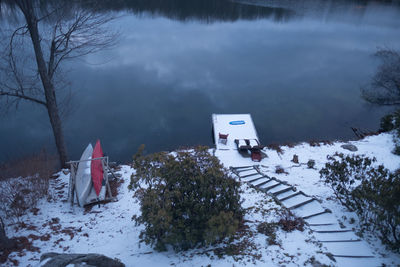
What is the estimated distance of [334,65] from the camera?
31.8 meters

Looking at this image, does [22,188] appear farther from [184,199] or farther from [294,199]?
[294,199]

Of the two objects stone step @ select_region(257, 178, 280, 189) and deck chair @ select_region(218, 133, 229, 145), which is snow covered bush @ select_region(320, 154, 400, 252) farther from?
deck chair @ select_region(218, 133, 229, 145)

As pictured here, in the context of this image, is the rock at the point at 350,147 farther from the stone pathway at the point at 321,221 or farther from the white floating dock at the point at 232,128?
the stone pathway at the point at 321,221

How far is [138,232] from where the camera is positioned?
9.73m

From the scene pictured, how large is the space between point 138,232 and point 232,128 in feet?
38.7

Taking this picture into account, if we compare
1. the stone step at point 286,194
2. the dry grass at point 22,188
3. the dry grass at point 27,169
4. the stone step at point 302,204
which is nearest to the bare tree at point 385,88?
the stone step at point 286,194

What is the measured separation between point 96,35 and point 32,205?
29.6ft

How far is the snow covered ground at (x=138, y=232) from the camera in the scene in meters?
7.98

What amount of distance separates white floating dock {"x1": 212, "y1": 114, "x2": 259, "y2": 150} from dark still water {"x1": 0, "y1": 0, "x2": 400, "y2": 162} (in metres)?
1.16

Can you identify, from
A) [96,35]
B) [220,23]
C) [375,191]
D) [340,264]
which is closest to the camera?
[340,264]

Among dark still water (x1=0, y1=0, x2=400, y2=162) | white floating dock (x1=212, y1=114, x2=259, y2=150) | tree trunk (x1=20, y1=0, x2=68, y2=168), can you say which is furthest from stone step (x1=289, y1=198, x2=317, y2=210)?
tree trunk (x1=20, y1=0, x2=68, y2=168)

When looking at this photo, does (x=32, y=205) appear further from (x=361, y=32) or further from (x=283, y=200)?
(x=361, y=32)

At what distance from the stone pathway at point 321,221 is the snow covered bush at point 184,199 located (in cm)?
329

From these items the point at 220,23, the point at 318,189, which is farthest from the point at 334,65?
the point at 318,189
